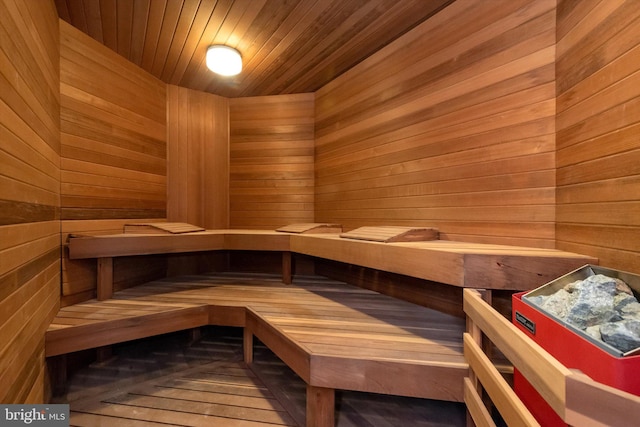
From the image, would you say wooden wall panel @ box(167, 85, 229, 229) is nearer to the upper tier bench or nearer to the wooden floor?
the upper tier bench

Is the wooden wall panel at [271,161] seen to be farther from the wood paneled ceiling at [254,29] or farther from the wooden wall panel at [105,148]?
the wooden wall panel at [105,148]

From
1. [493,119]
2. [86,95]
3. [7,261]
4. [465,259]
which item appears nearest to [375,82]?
[493,119]

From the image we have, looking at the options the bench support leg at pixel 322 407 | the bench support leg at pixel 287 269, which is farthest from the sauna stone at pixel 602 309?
the bench support leg at pixel 287 269

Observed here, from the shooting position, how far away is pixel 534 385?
0.70 meters

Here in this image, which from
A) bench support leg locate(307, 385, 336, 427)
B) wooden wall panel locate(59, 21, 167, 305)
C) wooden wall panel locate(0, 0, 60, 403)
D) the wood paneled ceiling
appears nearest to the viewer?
wooden wall panel locate(0, 0, 60, 403)

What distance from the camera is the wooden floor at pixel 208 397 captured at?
A: 163 cm

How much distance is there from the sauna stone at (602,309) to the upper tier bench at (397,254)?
0.63 ft

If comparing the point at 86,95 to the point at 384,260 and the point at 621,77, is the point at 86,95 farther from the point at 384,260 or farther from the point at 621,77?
the point at 621,77

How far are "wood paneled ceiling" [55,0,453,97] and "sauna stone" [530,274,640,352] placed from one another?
5.80 ft

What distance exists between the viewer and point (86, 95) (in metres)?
2.17

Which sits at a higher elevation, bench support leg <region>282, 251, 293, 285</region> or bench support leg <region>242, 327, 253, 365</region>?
bench support leg <region>282, 251, 293, 285</region>

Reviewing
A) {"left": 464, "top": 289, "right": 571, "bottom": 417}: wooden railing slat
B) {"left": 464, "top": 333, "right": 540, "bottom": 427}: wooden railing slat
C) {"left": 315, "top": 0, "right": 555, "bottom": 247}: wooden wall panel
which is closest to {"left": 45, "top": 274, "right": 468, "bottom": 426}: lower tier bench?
{"left": 464, "top": 333, "right": 540, "bottom": 427}: wooden railing slat

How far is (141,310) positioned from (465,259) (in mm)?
2016

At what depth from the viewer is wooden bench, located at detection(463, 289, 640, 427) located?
1.75 ft
